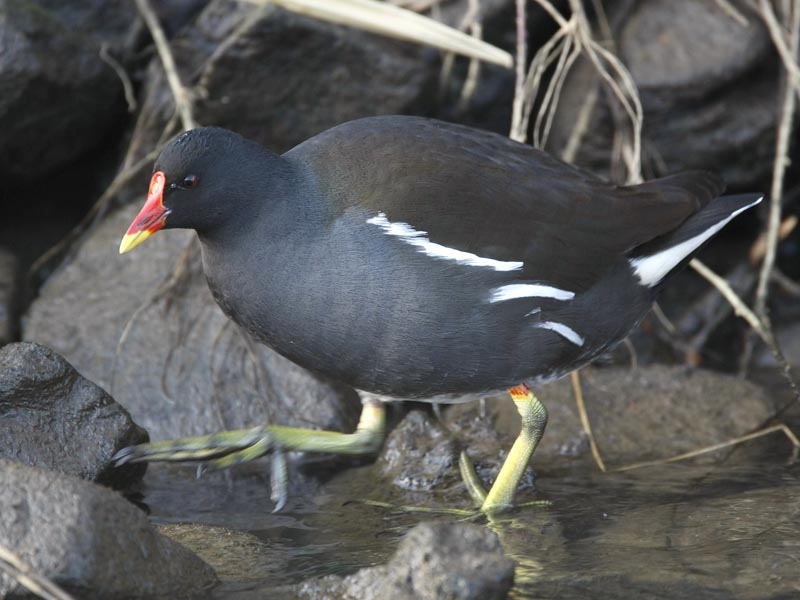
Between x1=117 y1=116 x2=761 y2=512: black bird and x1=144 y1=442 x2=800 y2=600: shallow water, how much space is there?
198 mm

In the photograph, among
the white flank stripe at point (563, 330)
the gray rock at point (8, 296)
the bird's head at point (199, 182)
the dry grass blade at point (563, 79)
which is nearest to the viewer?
the bird's head at point (199, 182)

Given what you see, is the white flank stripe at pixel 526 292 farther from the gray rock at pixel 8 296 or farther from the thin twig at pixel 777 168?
the gray rock at pixel 8 296

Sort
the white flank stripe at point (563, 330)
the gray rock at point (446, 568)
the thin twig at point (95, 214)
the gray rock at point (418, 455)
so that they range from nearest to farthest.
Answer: the gray rock at point (446, 568)
the white flank stripe at point (563, 330)
the gray rock at point (418, 455)
the thin twig at point (95, 214)

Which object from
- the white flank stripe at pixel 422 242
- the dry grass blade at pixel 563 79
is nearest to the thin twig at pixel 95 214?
the dry grass blade at pixel 563 79

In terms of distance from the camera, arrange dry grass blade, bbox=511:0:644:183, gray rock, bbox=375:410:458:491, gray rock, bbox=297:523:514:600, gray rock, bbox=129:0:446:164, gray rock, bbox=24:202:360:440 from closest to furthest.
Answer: gray rock, bbox=297:523:514:600, gray rock, bbox=375:410:458:491, gray rock, bbox=24:202:360:440, dry grass blade, bbox=511:0:644:183, gray rock, bbox=129:0:446:164

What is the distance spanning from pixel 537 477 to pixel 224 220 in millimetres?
1369

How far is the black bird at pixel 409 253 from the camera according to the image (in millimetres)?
3178

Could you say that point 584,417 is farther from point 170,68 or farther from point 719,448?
point 170,68

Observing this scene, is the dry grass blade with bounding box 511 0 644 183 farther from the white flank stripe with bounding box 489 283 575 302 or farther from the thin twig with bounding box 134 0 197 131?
the thin twig with bounding box 134 0 197 131

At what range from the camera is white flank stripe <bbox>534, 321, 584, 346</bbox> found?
341 centimetres

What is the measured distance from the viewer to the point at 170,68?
182 inches

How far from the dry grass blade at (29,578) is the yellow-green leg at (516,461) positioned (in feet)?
4.83

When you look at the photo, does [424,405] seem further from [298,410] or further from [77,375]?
[77,375]

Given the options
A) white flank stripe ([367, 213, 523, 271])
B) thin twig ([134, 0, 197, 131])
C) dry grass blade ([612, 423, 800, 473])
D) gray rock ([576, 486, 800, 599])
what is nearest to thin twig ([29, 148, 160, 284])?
thin twig ([134, 0, 197, 131])
